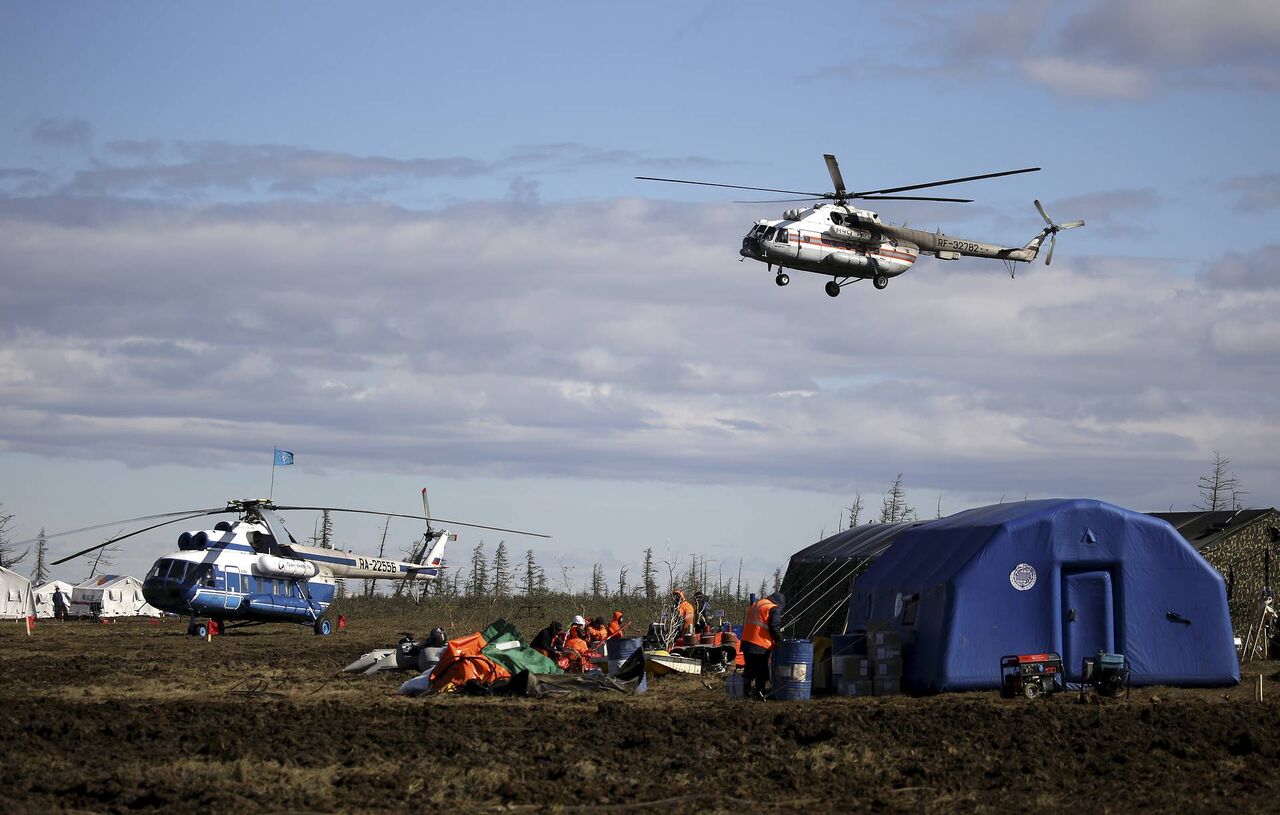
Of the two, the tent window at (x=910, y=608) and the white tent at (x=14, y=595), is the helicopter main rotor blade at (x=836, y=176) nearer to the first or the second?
the tent window at (x=910, y=608)

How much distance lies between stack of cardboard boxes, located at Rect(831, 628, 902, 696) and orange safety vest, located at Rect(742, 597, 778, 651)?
184cm

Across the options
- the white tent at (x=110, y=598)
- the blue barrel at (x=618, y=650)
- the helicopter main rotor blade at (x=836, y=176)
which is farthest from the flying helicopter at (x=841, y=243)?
the white tent at (x=110, y=598)

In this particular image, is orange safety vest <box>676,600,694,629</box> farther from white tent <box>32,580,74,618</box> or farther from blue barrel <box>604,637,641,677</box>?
white tent <box>32,580,74,618</box>

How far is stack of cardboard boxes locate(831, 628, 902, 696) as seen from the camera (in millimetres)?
18781

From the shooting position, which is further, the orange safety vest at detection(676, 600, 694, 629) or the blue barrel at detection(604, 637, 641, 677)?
the orange safety vest at detection(676, 600, 694, 629)

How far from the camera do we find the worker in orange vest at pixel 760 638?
57.1 feet

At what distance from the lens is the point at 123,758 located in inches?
495

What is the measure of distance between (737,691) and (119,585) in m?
40.5

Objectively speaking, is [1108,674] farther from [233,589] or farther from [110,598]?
[110,598]

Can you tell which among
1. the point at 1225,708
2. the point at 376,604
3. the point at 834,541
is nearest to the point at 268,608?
the point at 834,541

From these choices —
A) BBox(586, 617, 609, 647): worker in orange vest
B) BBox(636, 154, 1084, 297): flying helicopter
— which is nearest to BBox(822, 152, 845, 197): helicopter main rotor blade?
BBox(636, 154, 1084, 297): flying helicopter

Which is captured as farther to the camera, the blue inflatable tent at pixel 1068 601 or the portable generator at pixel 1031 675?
the blue inflatable tent at pixel 1068 601

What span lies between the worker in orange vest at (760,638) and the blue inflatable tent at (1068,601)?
2.38 m

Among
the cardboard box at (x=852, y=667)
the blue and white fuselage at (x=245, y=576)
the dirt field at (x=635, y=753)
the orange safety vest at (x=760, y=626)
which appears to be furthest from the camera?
the blue and white fuselage at (x=245, y=576)
